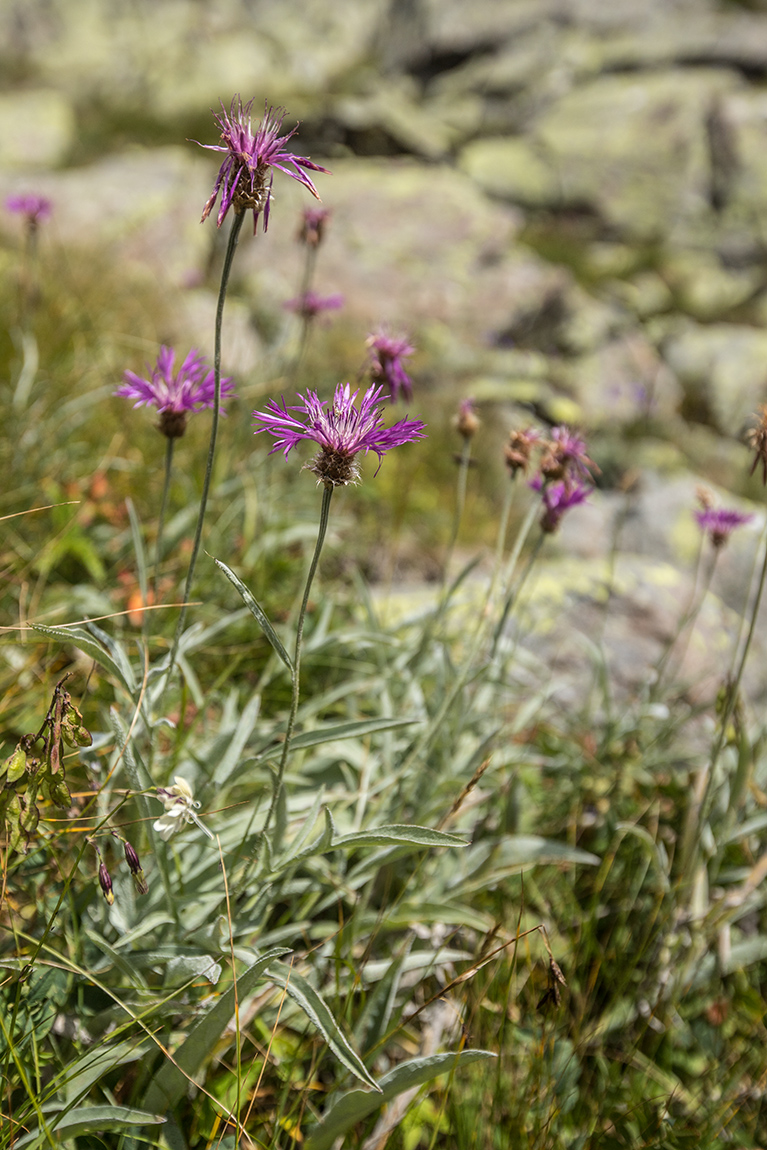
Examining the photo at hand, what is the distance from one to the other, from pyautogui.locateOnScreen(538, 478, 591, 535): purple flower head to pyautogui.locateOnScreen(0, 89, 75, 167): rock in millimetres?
12139

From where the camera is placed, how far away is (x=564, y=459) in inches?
64.2

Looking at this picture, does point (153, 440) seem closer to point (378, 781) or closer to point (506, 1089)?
point (378, 781)

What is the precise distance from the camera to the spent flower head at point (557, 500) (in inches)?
65.4

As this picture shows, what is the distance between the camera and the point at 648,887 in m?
1.98

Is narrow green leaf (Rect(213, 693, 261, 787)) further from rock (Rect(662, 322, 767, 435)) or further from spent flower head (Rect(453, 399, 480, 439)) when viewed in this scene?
rock (Rect(662, 322, 767, 435))

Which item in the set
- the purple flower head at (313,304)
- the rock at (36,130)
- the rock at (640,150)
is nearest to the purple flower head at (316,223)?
the purple flower head at (313,304)

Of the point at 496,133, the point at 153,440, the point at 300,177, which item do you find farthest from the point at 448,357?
the point at 496,133

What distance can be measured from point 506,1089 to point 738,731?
0.99m

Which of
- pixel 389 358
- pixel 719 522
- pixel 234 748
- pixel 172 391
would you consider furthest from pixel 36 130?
pixel 234 748

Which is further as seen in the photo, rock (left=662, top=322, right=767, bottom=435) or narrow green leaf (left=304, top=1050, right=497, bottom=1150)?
rock (left=662, top=322, right=767, bottom=435)

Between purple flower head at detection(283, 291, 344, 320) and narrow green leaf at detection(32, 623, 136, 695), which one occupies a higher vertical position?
purple flower head at detection(283, 291, 344, 320)

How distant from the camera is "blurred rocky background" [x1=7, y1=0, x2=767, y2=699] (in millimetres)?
6461

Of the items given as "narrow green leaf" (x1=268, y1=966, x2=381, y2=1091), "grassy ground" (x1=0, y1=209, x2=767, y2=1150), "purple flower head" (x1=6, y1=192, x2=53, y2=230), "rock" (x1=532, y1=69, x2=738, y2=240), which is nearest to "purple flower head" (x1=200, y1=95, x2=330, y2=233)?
"grassy ground" (x1=0, y1=209, x2=767, y2=1150)

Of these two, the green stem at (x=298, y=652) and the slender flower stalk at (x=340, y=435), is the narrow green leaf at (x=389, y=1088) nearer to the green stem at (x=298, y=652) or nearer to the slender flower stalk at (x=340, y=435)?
the green stem at (x=298, y=652)
